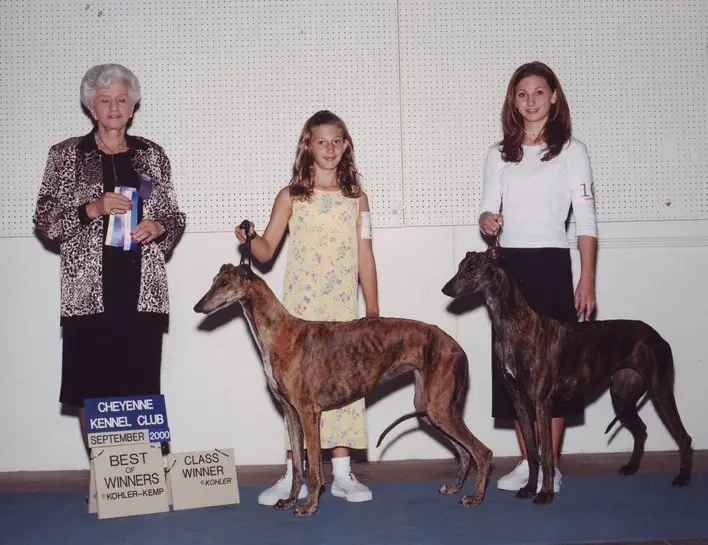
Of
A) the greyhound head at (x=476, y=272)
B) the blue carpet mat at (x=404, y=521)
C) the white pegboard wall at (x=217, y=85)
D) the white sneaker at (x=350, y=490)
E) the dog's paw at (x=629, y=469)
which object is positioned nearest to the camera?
the blue carpet mat at (x=404, y=521)

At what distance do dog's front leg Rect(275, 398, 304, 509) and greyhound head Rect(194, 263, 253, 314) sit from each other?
502mm

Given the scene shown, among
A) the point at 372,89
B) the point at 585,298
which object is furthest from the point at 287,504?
the point at 372,89

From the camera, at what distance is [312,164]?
4.21 meters

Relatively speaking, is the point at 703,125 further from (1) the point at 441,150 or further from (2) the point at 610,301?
(1) the point at 441,150

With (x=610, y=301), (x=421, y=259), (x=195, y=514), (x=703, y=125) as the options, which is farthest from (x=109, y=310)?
(x=703, y=125)

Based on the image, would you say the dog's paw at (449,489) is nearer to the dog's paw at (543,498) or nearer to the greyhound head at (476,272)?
the dog's paw at (543,498)

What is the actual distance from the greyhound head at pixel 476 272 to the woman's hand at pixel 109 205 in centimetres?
146

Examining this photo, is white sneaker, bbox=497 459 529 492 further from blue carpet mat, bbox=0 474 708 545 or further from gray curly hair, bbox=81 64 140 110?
gray curly hair, bbox=81 64 140 110

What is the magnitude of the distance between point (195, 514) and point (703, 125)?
347cm

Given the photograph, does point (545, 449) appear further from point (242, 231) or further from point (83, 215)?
point (83, 215)

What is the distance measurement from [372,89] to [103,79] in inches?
59.8

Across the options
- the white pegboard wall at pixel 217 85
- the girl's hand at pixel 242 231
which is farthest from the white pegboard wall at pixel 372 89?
the girl's hand at pixel 242 231

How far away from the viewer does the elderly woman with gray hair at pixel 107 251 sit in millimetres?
4043

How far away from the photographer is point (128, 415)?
391cm
